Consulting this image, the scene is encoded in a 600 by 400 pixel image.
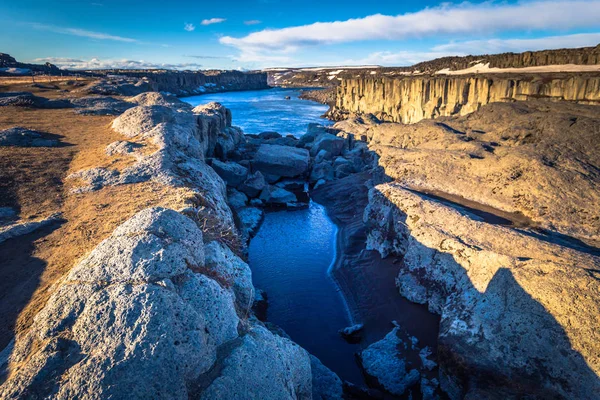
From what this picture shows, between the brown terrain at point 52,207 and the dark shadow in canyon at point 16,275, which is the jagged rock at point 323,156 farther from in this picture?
the dark shadow in canyon at point 16,275

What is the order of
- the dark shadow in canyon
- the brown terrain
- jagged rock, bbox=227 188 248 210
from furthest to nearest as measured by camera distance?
jagged rock, bbox=227 188 248 210
the brown terrain
the dark shadow in canyon

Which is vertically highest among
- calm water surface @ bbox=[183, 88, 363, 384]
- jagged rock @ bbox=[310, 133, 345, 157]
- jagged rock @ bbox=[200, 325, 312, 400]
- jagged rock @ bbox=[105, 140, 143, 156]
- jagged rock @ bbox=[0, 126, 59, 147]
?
jagged rock @ bbox=[0, 126, 59, 147]

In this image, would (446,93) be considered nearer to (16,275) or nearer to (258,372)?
(258,372)

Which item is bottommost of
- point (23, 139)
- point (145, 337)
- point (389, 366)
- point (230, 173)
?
point (389, 366)

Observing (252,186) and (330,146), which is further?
(330,146)

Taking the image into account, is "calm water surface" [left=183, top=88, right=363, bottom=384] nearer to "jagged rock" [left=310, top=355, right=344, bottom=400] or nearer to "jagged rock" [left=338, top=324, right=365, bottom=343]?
"jagged rock" [left=338, top=324, right=365, bottom=343]

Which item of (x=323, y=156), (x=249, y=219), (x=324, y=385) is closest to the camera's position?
(x=324, y=385)

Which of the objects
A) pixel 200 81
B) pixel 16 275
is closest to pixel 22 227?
pixel 16 275

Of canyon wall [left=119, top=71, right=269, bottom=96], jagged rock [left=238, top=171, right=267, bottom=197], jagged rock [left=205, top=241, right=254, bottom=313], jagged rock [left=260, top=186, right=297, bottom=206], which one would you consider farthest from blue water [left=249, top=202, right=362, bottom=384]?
canyon wall [left=119, top=71, right=269, bottom=96]
